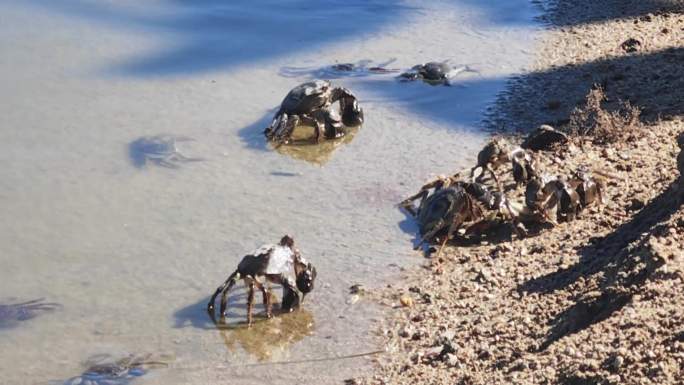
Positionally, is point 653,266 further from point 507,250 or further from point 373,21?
point 373,21

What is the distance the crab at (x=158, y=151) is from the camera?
9.12m

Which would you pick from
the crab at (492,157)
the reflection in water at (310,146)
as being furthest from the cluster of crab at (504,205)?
the reflection in water at (310,146)

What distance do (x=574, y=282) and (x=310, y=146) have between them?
11.4ft

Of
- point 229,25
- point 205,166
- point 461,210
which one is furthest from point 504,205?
point 229,25

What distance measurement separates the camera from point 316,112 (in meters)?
9.73

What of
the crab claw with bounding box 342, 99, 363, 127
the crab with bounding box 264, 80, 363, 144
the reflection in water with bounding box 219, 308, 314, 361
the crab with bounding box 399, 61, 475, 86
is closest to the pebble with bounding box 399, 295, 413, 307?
the reflection in water with bounding box 219, 308, 314, 361

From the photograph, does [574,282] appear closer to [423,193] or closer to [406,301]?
[406,301]

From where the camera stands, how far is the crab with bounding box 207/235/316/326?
6.95 metres

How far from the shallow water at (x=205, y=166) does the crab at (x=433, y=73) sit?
0.11 metres

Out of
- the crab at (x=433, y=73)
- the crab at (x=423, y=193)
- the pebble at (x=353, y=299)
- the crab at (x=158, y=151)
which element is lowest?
the pebble at (x=353, y=299)

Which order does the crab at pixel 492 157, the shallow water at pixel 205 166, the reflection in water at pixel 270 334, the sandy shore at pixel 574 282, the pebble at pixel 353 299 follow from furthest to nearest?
the crab at pixel 492 157 → the pebble at pixel 353 299 → the shallow water at pixel 205 166 → the reflection in water at pixel 270 334 → the sandy shore at pixel 574 282

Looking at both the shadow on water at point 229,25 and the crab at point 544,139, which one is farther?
the shadow on water at point 229,25

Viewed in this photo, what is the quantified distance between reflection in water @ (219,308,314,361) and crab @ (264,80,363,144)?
9.22 ft

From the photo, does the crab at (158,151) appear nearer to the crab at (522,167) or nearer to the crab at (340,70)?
the crab at (340,70)
